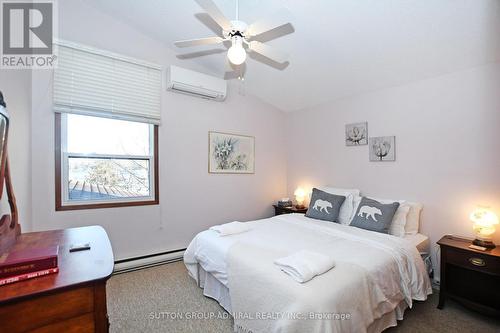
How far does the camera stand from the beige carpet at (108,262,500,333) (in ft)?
6.18

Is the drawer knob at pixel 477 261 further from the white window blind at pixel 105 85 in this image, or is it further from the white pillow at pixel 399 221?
the white window blind at pixel 105 85

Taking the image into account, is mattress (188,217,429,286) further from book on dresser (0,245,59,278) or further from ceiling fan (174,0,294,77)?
ceiling fan (174,0,294,77)

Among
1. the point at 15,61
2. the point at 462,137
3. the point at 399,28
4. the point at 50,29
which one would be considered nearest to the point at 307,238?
the point at 462,137

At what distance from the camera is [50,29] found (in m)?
2.54

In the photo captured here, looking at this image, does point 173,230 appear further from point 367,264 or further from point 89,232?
point 367,264

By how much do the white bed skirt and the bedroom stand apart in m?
0.03

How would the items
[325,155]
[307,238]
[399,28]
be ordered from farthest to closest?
[325,155] → [307,238] → [399,28]

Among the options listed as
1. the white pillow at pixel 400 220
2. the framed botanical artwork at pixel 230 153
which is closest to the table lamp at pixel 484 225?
the white pillow at pixel 400 220

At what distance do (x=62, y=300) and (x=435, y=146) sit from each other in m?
3.34

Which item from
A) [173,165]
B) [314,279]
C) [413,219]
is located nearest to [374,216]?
[413,219]

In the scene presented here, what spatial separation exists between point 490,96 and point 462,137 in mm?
430

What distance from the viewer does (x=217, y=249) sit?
2.10 meters

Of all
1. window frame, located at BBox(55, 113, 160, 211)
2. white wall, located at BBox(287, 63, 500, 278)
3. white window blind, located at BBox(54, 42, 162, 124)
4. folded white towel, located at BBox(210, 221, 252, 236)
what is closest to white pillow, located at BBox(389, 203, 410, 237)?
white wall, located at BBox(287, 63, 500, 278)

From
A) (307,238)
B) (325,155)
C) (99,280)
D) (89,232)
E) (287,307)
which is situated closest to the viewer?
(99,280)
